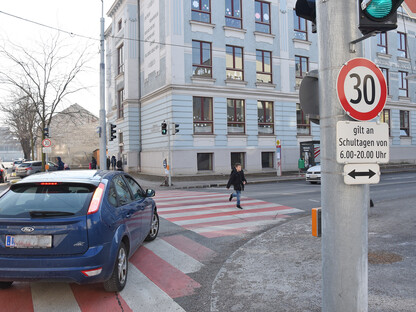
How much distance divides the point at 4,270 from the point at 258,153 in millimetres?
22497

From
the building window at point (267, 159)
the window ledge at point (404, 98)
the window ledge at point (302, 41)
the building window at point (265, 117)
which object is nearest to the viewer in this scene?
the building window at point (265, 117)

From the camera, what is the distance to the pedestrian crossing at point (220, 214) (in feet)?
25.2

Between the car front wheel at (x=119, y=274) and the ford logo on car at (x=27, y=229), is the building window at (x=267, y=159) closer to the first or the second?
the car front wheel at (x=119, y=274)

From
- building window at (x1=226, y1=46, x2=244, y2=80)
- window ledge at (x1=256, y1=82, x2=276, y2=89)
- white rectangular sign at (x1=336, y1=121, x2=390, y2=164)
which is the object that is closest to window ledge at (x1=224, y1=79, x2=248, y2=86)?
building window at (x1=226, y1=46, x2=244, y2=80)

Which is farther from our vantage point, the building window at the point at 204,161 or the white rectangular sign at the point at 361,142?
the building window at the point at 204,161

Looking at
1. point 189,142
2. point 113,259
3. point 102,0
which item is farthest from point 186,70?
point 113,259

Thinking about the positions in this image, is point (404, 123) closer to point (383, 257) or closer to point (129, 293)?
point (383, 257)

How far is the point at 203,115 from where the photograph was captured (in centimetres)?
2341

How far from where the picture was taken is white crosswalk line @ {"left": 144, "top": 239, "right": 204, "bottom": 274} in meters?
5.08

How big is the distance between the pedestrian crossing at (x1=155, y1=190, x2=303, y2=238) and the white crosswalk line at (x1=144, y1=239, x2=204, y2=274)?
1.17 m

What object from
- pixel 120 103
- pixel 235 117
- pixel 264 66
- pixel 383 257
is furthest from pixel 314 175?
pixel 120 103

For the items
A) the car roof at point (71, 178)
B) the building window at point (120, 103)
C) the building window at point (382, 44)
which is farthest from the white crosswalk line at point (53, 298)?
the building window at point (382, 44)

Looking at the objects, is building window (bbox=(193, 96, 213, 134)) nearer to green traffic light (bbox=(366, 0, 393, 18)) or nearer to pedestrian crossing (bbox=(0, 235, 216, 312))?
pedestrian crossing (bbox=(0, 235, 216, 312))

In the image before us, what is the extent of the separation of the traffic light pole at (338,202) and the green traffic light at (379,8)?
0.17m
